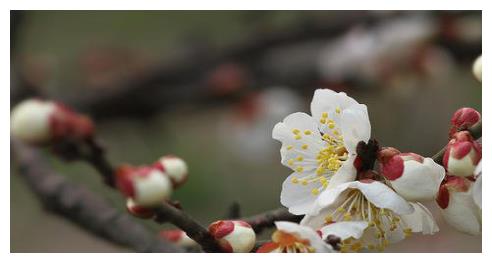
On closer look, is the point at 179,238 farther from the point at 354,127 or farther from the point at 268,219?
the point at 354,127

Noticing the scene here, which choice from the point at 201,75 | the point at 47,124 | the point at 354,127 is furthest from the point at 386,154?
the point at 201,75

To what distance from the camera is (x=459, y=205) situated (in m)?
0.78

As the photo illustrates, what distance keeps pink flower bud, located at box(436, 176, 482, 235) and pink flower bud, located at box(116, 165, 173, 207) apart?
0.32m

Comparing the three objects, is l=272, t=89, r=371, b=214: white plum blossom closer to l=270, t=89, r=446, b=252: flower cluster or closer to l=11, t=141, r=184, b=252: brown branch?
l=270, t=89, r=446, b=252: flower cluster

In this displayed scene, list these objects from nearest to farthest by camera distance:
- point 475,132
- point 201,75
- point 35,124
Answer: point 35,124 → point 475,132 → point 201,75

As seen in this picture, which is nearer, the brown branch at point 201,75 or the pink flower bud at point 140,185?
the pink flower bud at point 140,185

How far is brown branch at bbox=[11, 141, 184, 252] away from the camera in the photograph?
2.65 ft

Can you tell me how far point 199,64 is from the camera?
235 cm

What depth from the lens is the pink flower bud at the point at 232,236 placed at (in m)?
0.76

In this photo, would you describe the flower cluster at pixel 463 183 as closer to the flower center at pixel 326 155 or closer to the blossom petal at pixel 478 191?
the blossom petal at pixel 478 191

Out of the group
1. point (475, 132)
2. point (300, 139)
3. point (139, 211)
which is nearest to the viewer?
point (139, 211)

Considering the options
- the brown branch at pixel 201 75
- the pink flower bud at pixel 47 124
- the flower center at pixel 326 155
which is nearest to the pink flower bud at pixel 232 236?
the flower center at pixel 326 155

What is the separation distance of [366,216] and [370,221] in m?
0.01

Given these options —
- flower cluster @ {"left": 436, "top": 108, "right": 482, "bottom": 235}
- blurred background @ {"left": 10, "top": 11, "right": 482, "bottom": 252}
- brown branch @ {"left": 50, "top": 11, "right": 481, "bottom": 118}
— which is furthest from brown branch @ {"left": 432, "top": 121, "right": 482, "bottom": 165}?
brown branch @ {"left": 50, "top": 11, "right": 481, "bottom": 118}
